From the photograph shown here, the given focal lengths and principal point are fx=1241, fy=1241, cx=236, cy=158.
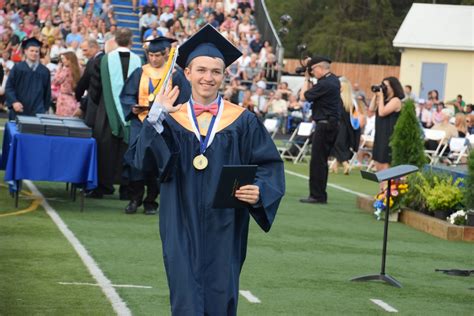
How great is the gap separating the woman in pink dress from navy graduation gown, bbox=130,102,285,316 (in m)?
10.7

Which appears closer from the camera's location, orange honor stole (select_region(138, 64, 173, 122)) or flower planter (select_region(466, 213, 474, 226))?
orange honor stole (select_region(138, 64, 173, 122))

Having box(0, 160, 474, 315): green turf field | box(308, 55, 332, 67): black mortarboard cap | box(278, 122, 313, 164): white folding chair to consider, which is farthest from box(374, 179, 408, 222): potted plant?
box(278, 122, 313, 164): white folding chair

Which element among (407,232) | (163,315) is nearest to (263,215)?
(163,315)

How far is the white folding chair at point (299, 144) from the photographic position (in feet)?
86.8

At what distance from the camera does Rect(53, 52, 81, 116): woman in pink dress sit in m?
17.3

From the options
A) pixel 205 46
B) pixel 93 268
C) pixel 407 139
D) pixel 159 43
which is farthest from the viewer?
pixel 407 139

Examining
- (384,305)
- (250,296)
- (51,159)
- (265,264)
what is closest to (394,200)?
(51,159)

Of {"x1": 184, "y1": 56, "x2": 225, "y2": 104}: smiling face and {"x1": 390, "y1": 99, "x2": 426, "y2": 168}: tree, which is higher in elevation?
{"x1": 184, "y1": 56, "x2": 225, "y2": 104}: smiling face

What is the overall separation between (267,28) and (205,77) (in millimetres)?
33581

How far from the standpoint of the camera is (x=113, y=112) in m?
15.3

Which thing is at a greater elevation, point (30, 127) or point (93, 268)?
point (30, 127)

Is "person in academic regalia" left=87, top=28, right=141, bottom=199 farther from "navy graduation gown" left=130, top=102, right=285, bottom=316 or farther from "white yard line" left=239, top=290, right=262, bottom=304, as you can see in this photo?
"navy graduation gown" left=130, top=102, right=285, bottom=316

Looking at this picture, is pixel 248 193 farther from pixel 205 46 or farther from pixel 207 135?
pixel 205 46

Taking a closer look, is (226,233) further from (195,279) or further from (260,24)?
(260,24)
